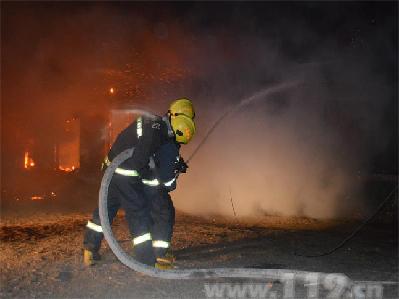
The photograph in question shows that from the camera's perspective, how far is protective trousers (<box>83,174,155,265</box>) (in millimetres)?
3836

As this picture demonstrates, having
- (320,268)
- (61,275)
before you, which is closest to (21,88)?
(61,275)

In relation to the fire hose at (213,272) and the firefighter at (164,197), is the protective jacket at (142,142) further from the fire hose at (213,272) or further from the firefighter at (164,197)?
the fire hose at (213,272)

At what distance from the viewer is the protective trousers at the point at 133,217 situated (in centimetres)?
384

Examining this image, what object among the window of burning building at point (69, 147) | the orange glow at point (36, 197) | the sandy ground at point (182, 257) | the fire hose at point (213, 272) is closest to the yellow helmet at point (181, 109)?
the fire hose at point (213, 272)

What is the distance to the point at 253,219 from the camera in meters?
7.58

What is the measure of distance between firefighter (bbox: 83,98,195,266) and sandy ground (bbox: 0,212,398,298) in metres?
0.25

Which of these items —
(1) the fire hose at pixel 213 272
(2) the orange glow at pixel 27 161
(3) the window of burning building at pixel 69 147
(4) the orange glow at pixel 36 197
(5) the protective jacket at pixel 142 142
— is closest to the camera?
(1) the fire hose at pixel 213 272

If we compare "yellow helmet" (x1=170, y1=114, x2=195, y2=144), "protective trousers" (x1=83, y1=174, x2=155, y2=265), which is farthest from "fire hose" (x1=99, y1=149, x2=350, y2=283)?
"yellow helmet" (x1=170, y1=114, x2=195, y2=144)

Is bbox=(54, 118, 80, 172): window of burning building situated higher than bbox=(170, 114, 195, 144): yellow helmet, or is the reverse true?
bbox=(54, 118, 80, 172): window of burning building

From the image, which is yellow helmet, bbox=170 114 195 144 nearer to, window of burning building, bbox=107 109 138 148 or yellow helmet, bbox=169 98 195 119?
yellow helmet, bbox=169 98 195 119

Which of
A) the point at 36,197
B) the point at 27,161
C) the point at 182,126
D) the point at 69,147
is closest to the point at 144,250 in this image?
the point at 182,126

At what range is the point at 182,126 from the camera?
153 inches

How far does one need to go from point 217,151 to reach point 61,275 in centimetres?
726

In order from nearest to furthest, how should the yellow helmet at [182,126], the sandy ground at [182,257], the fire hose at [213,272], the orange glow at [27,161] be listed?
the sandy ground at [182,257], the fire hose at [213,272], the yellow helmet at [182,126], the orange glow at [27,161]
